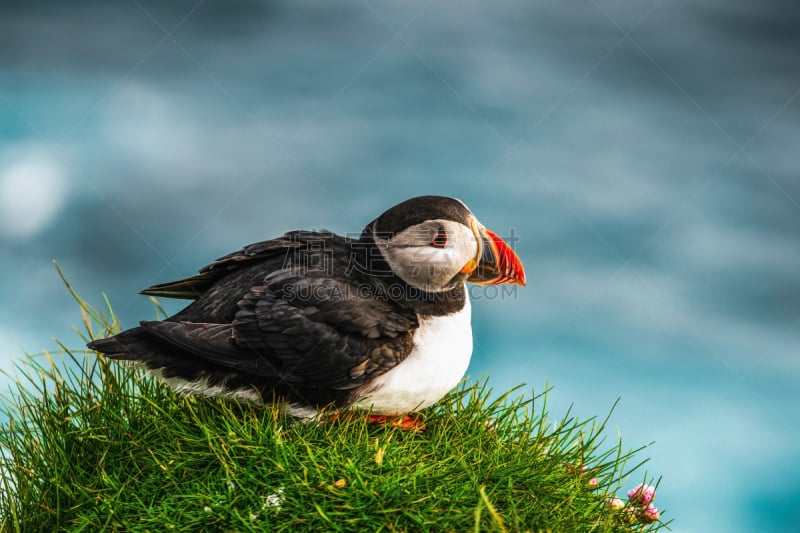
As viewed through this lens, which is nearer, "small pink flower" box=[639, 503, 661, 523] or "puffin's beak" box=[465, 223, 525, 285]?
"puffin's beak" box=[465, 223, 525, 285]

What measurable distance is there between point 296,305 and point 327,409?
470 mm

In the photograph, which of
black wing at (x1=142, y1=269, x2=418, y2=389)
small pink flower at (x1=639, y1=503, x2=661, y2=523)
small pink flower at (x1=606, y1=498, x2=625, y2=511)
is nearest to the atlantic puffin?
black wing at (x1=142, y1=269, x2=418, y2=389)

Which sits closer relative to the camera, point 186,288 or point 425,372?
point 425,372

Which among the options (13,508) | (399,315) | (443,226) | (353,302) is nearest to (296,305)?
(353,302)

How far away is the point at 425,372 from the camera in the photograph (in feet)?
10.4

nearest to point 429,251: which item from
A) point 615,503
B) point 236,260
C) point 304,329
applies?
point 304,329

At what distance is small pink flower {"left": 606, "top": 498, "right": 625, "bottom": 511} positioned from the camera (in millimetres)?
3367

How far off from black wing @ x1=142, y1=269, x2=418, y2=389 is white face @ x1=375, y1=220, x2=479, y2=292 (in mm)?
211

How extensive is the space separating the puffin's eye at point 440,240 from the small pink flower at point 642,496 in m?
1.52

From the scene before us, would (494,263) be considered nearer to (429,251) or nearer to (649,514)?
(429,251)

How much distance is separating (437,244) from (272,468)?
1144mm

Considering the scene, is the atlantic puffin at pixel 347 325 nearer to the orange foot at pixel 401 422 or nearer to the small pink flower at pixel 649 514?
the orange foot at pixel 401 422

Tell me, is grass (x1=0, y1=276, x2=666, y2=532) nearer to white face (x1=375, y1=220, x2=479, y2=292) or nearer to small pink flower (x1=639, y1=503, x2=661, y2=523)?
small pink flower (x1=639, y1=503, x2=661, y2=523)

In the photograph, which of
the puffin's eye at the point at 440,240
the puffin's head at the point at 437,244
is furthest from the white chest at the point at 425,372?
the puffin's eye at the point at 440,240
